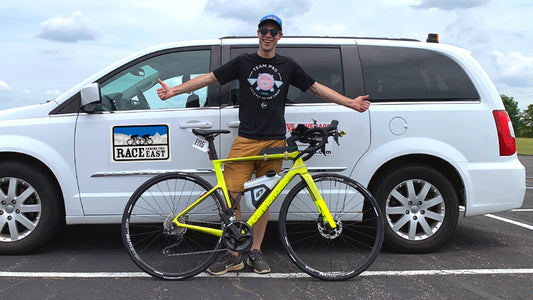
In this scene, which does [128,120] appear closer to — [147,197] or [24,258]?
[147,197]

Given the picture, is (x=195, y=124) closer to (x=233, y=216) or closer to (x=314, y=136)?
(x=233, y=216)

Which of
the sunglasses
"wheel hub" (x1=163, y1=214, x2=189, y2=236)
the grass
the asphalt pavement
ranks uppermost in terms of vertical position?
the sunglasses

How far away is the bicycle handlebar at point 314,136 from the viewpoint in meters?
3.36

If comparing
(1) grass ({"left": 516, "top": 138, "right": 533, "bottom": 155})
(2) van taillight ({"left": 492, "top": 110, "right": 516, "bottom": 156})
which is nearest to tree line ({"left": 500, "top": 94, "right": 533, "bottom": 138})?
(1) grass ({"left": 516, "top": 138, "right": 533, "bottom": 155})

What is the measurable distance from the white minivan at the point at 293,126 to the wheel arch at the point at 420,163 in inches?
0.4

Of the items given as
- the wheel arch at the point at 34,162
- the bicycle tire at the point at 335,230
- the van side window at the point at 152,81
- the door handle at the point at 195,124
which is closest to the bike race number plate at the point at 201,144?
the door handle at the point at 195,124

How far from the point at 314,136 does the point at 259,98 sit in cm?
51

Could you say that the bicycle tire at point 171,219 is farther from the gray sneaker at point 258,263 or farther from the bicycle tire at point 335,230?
the bicycle tire at point 335,230

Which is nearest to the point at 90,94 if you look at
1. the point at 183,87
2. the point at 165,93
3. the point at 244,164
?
the point at 165,93

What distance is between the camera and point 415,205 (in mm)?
3969

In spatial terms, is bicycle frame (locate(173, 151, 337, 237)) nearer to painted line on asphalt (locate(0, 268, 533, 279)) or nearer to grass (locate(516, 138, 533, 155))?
painted line on asphalt (locate(0, 268, 533, 279))

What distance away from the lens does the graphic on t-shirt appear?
3.43m

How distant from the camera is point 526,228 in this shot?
5.16 meters

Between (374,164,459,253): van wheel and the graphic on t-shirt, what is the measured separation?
1.31 metres
